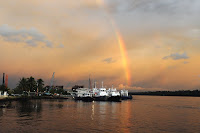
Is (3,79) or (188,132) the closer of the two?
(188,132)

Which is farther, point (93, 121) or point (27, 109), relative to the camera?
point (27, 109)

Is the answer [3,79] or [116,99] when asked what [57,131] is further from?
Answer: [3,79]

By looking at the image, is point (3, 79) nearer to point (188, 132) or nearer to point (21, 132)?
point (21, 132)

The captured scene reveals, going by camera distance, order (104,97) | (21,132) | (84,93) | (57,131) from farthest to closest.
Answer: (84,93) < (104,97) < (57,131) < (21,132)

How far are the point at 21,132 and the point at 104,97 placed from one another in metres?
136

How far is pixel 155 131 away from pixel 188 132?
632cm

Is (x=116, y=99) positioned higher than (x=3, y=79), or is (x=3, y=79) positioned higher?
(x=3, y=79)

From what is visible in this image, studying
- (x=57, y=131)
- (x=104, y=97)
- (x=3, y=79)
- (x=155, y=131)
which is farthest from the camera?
(x=104, y=97)

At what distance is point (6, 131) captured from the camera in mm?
33719

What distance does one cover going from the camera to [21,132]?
33.5m

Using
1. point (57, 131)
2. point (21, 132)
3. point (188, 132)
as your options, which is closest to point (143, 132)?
point (188, 132)

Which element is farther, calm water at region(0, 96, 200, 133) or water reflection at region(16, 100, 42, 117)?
water reflection at region(16, 100, 42, 117)

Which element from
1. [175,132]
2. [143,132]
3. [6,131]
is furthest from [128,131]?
[6,131]

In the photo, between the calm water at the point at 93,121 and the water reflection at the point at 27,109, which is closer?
the calm water at the point at 93,121
